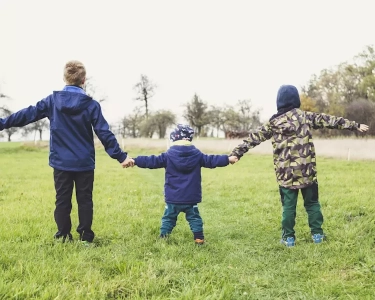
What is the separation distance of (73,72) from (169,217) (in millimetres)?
2144

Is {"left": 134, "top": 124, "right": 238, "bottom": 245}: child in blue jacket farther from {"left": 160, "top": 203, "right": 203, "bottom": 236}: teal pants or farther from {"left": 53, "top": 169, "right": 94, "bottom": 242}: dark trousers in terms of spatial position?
{"left": 53, "top": 169, "right": 94, "bottom": 242}: dark trousers

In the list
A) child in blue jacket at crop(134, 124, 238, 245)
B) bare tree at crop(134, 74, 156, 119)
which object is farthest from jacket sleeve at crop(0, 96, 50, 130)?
bare tree at crop(134, 74, 156, 119)

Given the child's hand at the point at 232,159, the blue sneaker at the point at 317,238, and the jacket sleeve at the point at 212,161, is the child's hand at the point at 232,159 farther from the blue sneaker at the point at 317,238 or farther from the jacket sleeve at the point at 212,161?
the blue sneaker at the point at 317,238

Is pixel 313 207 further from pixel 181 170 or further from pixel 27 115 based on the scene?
pixel 27 115

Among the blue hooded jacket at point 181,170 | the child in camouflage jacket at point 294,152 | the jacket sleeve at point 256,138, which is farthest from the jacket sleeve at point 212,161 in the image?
the child in camouflage jacket at point 294,152

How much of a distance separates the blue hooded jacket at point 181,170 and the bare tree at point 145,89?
189 feet

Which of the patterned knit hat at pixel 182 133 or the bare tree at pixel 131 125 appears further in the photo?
the bare tree at pixel 131 125

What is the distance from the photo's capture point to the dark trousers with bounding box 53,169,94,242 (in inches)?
182

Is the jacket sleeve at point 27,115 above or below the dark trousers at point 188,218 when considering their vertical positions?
above

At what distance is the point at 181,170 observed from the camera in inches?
193

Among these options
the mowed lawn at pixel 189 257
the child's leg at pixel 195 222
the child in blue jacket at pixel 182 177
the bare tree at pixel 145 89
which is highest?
the bare tree at pixel 145 89

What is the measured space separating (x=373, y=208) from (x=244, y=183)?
4.75 m

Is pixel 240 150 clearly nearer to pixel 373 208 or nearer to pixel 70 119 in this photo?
pixel 70 119

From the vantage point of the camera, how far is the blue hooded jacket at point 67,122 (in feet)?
14.9
